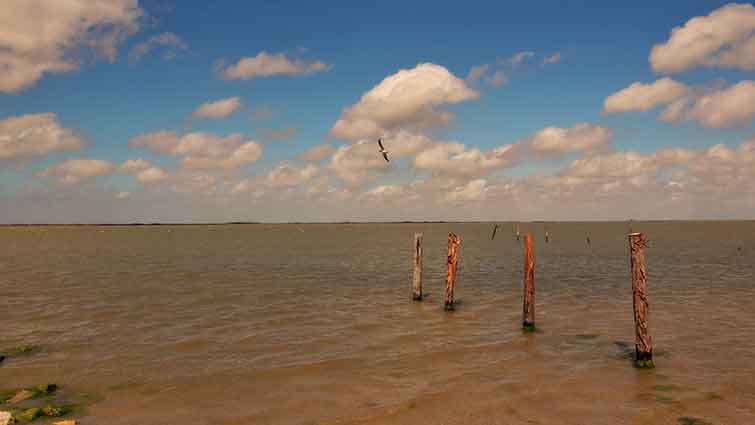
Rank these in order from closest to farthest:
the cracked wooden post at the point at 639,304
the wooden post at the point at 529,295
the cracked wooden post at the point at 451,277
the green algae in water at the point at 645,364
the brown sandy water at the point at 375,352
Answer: the brown sandy water at the point at 375,352 < the green algae in water at the point at 645,364 < the cracked wooden post at the point at 639,304 < the wooden post at the point at 529,295 < the cracked wooden post at the point at 451,277

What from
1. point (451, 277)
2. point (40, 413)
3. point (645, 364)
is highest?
point (451, 277)

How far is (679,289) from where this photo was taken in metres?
25.9

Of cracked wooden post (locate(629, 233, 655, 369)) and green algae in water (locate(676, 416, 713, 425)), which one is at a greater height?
cracked wooden post (locate(629, 233, 655, 369))

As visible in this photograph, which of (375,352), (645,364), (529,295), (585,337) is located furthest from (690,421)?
(529,295)

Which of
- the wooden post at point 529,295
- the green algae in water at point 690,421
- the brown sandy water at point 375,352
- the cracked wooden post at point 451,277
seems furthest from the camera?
the cracked wooden post at point 451,277

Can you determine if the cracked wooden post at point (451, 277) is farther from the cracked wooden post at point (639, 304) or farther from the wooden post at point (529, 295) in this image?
the cracked wooden post at point (639, 304)

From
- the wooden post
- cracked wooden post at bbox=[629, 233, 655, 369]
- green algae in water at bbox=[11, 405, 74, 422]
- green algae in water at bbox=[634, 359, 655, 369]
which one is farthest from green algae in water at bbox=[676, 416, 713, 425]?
green algae in water at bbox=[11, 405, 74, 422]

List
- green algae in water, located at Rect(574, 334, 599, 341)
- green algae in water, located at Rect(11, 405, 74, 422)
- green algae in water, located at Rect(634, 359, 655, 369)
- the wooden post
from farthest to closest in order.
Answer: the wooden post, green algae in water, located at Rect(574, 334, 599, 341), green algae in water, located at Rect(634, 359, 655, 369), green algae in water, located at Rect(11, 405, 74, 422)

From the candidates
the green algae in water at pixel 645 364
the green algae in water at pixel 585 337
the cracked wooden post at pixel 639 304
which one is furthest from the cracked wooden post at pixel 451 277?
the green algae in water at pixel 645 364

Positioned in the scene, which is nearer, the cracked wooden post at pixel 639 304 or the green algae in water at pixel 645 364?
the green algae in water at pixel 645 364

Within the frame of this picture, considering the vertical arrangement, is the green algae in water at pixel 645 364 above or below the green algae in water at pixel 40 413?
above

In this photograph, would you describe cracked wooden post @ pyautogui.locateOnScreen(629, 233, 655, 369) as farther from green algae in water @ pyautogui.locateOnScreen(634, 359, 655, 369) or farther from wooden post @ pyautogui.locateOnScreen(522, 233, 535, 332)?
wooden post @ pyautogui.locateOnScreen(522, 233, 535, 332)

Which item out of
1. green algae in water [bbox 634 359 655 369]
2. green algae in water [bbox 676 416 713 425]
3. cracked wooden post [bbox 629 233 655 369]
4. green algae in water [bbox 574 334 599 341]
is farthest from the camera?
green algae in water [bbox 574 334 599 341]

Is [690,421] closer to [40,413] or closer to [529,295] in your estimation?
[529,295]
